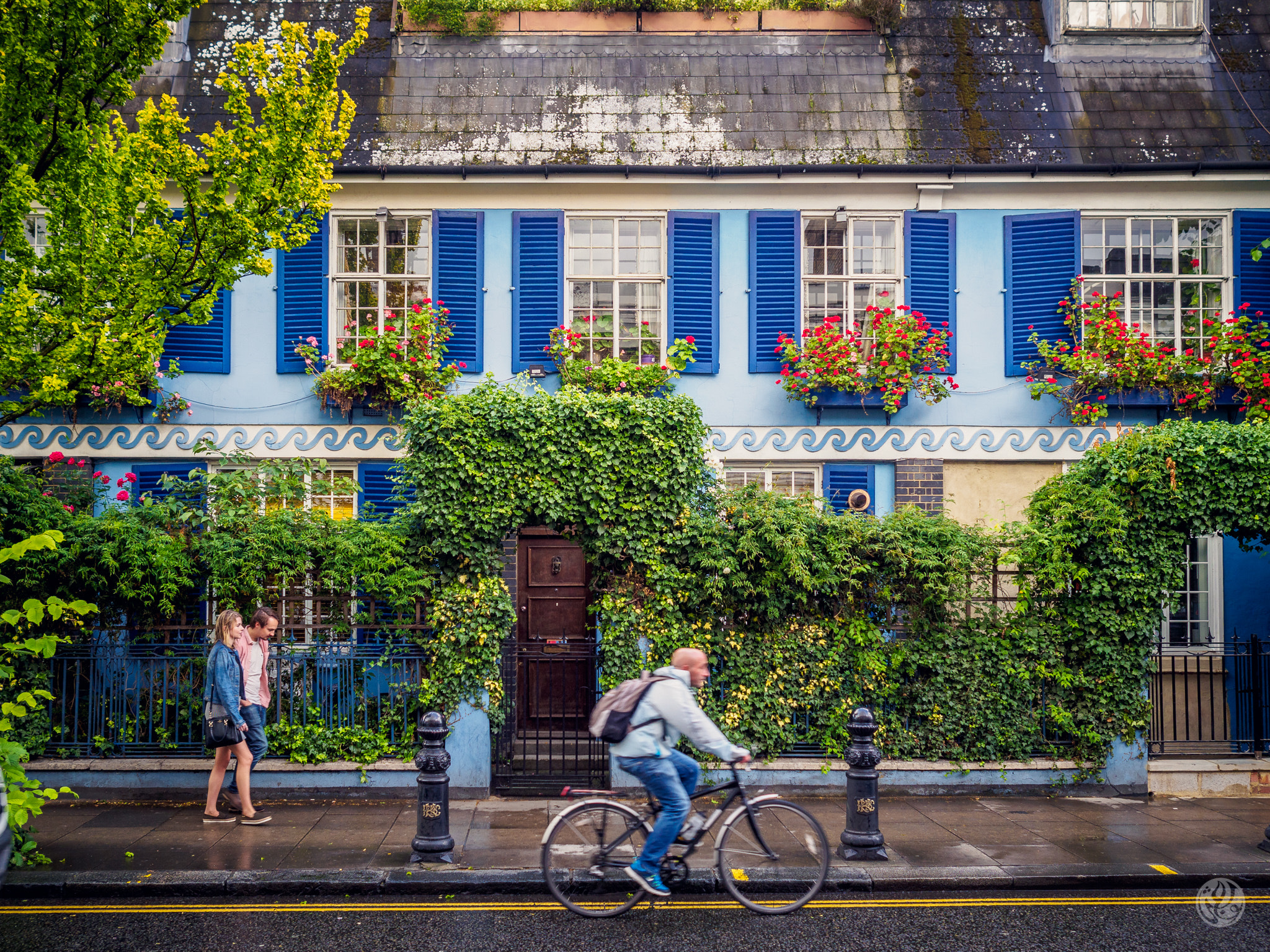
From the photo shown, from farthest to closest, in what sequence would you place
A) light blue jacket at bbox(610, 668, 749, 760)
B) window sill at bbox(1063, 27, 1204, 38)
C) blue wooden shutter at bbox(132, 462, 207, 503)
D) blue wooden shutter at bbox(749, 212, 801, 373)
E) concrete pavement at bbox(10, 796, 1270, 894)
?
window sill at bbox(1063, 27, 1204, 38)
blue wooden shutter at bbox(749, 212, 801, 373)
blue wooden shutter at bbox(132, 462, 207, 503)
concrete pavement at bbox(10, 796, 1270, 894)
light blue jacket at bbox(610, 668, 749, 760)

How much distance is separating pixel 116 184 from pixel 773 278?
24.2 ft

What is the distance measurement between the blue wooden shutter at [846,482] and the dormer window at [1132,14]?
22.9 ft

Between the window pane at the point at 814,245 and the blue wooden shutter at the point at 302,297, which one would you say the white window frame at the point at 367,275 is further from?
the window pane at the point at 814,245

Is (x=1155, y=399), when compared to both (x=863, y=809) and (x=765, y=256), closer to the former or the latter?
(x=765, y=256)

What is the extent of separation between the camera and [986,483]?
11.5 metres

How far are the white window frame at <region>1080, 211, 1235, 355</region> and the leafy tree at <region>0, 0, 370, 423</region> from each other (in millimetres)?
9426

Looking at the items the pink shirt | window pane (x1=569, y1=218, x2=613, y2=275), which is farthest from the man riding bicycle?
window pane (x1=569, y1=218, x2=613, y2=275)

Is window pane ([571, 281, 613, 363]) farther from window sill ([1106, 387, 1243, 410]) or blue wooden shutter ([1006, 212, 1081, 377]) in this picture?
window sill ([1106, 387, 1243, 410])

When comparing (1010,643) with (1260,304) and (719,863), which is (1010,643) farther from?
(1260,304)

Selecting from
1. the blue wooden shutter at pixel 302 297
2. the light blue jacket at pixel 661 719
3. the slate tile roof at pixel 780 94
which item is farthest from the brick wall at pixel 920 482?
the blue wooden shutter at pixel 302 297

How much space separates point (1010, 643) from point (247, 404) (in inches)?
373

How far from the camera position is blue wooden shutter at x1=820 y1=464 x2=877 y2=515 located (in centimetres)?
1133

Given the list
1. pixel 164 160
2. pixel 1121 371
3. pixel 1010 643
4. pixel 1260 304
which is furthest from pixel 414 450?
pixel 1260 304

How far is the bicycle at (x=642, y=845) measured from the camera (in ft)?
19.4
